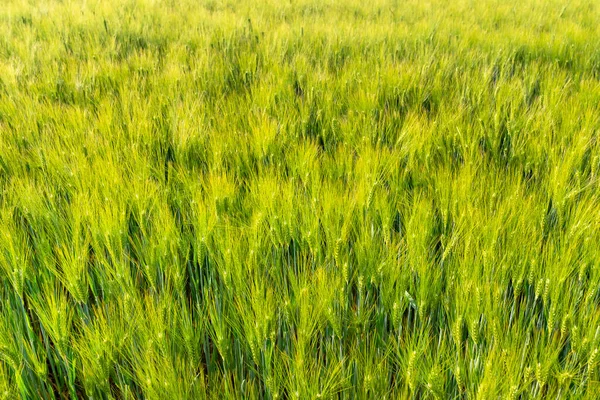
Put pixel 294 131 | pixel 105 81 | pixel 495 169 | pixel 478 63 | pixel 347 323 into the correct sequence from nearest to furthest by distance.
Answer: pixel 347 323, pixel 495 169, pixel 294 131, pixel 105 81, pixel 478 63

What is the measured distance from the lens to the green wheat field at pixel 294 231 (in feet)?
2.41

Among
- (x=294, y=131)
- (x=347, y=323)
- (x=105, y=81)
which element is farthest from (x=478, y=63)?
(x=347, y=323)

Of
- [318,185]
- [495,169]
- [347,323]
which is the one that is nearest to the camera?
[347,323]

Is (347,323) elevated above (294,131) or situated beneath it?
situated beneath

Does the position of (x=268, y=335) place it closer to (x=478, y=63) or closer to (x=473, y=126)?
(x=473, y=126)

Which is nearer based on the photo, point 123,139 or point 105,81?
point 123,139

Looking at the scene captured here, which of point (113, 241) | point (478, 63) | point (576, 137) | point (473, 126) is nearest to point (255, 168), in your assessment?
point (113, 241)

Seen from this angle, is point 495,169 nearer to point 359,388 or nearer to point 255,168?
point 255,168

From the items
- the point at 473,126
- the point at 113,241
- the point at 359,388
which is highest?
the point at 473,126

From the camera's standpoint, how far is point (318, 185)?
1.10 m

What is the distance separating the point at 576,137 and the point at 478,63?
106 cm

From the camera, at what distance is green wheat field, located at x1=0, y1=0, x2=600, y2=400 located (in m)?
0.74

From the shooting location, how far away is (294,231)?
978 millimetres

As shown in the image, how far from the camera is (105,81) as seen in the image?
1864 mm
